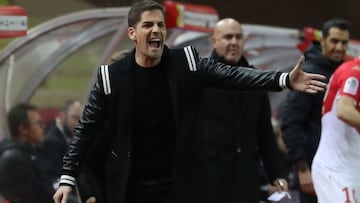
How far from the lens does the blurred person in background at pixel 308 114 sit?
7.44 metres

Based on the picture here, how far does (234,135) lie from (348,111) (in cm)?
120

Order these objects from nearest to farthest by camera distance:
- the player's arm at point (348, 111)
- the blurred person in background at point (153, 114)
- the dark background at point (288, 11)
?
the blurred person in background at point (153, 114) < the player's arm at point (348, 111) < the dark background at point (288, 11)

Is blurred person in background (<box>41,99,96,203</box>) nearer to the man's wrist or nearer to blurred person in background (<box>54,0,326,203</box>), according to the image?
the man's wrist

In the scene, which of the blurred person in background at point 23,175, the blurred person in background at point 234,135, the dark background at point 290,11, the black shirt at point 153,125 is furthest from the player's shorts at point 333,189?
the dark background at point 290,11

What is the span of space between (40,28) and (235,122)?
2.51 metres

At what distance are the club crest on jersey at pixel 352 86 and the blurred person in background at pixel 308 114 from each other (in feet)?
3.08

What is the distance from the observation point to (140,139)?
5691 millimetres

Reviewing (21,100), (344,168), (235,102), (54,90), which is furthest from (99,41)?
(54,90)

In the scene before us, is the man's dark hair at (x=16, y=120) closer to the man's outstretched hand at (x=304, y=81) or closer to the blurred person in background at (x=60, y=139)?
the blurred person in background at (x=60, y=139)

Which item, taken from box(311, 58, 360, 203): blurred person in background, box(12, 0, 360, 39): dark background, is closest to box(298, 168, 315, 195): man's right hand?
box(311, 58, 360, 203): blurred person in background

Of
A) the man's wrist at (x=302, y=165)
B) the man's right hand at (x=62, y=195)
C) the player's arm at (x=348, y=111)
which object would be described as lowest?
the man's wrist at (x=302, y=165)

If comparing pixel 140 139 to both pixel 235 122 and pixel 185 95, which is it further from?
pixel 235 122

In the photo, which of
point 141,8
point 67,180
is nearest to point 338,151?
point 141,8

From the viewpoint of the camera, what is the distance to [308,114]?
757 centimetres
